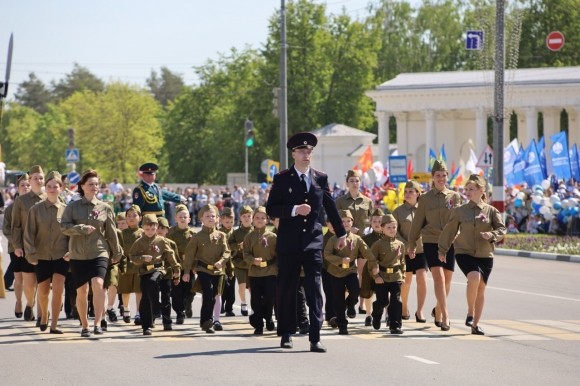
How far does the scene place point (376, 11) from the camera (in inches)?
4269

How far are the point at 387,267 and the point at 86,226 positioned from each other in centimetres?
347

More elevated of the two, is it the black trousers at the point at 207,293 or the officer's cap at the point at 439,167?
the officer's cap at the point at 439,167

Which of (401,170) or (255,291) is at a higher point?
(401,170)

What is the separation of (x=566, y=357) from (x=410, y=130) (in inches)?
2831

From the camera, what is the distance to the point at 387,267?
15.9m

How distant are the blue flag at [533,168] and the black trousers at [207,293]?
32.6 meters

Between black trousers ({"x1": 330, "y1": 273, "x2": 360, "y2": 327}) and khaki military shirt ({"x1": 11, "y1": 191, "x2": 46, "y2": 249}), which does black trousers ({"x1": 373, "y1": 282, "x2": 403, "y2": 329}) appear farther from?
khaki military shirt ({"x1": 11, "y1": 191, "x2": 46, "y2": 249})

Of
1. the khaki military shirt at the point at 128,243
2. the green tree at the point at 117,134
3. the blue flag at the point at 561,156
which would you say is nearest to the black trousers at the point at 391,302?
the khaki military shirt at the point at 128,243

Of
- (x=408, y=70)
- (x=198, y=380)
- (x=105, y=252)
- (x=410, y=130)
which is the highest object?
(x=408, y=70)

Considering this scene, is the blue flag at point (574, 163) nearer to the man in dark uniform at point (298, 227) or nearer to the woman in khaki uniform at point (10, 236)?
the woman in khaki uniform at point (10, 236)

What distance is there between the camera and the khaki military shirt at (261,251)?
52.3ft

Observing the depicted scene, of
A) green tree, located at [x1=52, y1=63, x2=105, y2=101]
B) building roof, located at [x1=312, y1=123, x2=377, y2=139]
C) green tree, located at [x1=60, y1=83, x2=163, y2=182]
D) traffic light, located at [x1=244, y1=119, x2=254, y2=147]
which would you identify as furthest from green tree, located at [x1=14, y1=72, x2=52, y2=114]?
traffic light, located at [x1=244, y1=119, x2=254, y2=147]

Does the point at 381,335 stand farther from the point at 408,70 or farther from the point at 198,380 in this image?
the point at 408,70

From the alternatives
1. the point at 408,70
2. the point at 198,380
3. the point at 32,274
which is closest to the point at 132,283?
the point at 32,274
